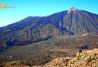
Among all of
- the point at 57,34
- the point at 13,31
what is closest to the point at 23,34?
the point at 13,31

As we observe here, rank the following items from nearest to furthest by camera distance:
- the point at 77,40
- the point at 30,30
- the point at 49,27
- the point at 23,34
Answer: the point at 77,40 → the point at 23,34 → the point at 30,30 → the point at 49,27

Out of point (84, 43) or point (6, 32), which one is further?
point (6, 32)

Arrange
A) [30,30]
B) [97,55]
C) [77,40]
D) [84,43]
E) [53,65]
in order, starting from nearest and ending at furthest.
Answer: [97,55], [53,65], [84,43], [77,40], [30,30]

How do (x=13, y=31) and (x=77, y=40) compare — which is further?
(x=13, y=31)

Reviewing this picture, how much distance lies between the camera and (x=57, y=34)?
184250 millimetres

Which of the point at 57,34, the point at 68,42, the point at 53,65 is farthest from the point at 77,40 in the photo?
the point at 53,65

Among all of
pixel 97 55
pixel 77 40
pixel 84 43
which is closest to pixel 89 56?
pixel 97 55

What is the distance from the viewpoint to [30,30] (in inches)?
7298

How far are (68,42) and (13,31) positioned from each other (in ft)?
180

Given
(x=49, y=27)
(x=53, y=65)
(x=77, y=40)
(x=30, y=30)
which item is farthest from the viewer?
(x=49, y=27)

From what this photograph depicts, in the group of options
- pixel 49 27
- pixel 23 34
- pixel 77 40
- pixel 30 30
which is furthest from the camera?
pixel 49 27

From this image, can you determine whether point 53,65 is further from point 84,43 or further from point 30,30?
point 30,30

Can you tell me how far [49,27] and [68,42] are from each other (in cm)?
6010

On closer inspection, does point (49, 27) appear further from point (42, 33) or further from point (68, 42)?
point (68, 42)
